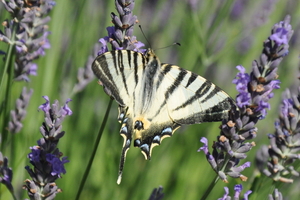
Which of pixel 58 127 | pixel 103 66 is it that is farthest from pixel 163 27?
pixel 58 127

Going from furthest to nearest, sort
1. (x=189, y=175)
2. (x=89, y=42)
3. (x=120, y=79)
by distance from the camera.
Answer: (x=89, y=42), (x=189, y=175), (x=120, y=79)

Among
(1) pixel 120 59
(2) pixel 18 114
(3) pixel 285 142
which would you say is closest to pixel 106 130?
(2) pixel 18 114

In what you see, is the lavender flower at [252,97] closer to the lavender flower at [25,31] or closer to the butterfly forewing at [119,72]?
the butterfly forewing at [119,72]

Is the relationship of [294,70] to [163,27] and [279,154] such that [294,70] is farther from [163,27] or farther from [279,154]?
[279,154]

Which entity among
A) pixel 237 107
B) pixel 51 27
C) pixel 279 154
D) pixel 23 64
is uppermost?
pixel 51 27

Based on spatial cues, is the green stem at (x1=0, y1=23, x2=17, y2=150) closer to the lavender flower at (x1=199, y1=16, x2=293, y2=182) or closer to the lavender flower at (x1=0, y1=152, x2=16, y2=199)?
the lavender flower at (x1=0, y1=152, x2=16, y2=199)

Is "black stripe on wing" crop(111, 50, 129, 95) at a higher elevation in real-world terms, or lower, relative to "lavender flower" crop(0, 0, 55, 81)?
lower

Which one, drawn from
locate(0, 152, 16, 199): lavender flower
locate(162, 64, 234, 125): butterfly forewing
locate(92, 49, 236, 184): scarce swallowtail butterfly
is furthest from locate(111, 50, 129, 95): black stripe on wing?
locate(0, 152, 16, 199): lavender flower
